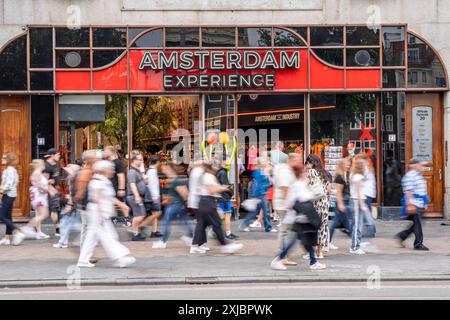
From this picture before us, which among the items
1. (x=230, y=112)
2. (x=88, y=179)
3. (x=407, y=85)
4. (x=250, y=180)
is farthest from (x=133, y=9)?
(x=88, y=179)

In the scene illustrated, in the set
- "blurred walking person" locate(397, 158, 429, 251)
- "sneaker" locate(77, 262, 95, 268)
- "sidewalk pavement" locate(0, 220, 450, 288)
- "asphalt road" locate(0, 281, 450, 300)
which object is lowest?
"asphalt road" locate(0, 281, 450, 300)

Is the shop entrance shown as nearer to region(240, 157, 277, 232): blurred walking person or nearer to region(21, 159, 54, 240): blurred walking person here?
region(240, 157, 277, 232): blurred walking person

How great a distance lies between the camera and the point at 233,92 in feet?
69.0

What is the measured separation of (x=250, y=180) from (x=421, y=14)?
600 centimetres

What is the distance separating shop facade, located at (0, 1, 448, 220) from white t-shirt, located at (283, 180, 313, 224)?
8236mm

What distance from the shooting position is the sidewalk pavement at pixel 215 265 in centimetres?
1248

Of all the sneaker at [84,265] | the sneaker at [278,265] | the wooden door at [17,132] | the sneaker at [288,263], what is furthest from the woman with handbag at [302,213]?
the wooden door at [17,132]

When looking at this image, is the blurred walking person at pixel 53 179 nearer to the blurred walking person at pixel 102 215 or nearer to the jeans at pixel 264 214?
the jeans at pixel 264 214

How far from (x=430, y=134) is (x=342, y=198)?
6.83 m

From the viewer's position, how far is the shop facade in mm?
20625

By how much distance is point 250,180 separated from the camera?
21.4 meters

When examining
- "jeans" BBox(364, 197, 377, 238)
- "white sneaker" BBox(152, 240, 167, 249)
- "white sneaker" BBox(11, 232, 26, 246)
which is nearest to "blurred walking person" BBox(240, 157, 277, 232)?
"white sneaker" BBox(152, 240, 167, 249)
